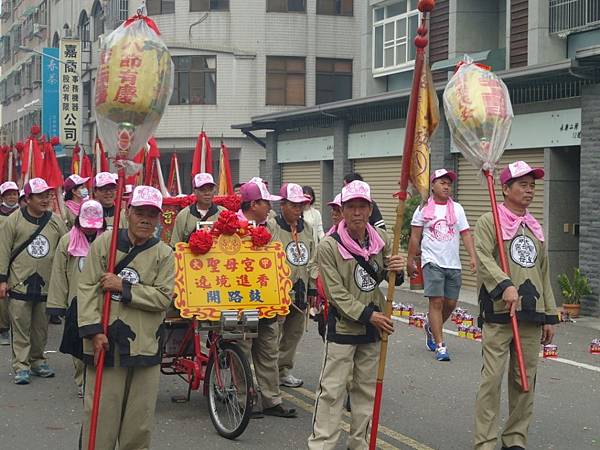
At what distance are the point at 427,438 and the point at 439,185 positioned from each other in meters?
4.14

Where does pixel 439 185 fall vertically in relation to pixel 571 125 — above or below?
below

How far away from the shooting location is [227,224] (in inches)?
343

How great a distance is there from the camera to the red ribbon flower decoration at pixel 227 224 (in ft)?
28.6

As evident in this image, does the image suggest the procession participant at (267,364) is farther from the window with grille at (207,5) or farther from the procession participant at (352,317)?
the window with grille at (207,5)

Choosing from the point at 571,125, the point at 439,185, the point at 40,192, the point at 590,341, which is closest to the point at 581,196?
the point at 571,125

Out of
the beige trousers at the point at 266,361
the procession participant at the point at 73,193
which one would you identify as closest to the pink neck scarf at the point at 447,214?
the beige trousers at the point at 266,361

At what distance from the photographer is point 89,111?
4819 centimetres

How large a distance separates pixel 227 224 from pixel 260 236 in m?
0.32

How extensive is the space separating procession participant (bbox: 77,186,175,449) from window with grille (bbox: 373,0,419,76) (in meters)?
19.7

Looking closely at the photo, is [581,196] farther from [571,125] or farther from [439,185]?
[439,185]

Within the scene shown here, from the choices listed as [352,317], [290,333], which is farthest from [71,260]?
[352,317]

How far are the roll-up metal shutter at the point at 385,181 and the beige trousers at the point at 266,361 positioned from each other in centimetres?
1324

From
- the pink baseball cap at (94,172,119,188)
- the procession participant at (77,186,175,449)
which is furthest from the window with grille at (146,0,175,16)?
the procession participant at (77,186,175,449)

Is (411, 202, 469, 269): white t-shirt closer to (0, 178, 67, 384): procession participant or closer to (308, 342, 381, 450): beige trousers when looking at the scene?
(0, 178, 67, 384): procession participant
